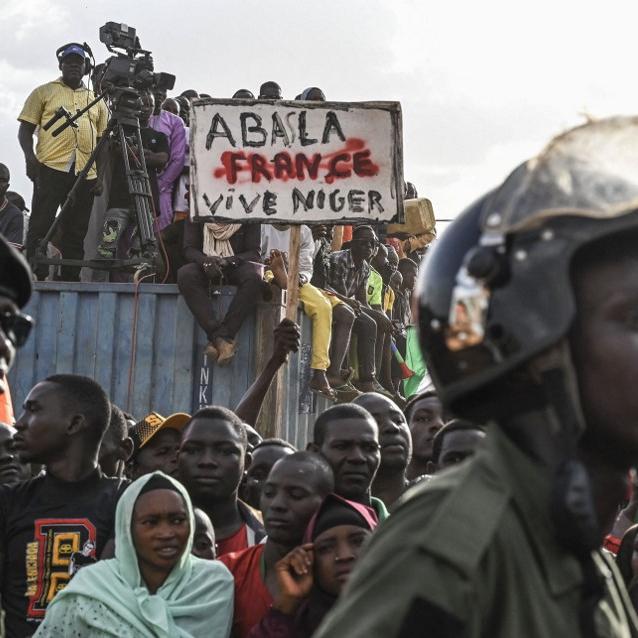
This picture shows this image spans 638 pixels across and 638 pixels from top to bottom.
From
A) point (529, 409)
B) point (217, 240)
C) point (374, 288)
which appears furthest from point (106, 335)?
point (529, 409)

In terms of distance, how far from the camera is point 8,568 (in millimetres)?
4836

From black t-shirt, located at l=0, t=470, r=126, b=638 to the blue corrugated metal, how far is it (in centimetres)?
526

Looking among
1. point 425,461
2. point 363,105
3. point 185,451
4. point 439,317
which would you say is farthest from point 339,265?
point 439,317

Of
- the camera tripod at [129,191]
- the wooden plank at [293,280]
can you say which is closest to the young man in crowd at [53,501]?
the wooden plank at [293,280]

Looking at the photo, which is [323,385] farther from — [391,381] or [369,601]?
[369,601]

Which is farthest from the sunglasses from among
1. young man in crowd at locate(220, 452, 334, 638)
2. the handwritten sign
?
the handwritten sign

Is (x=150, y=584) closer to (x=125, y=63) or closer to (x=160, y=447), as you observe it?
(x=160, y=447)

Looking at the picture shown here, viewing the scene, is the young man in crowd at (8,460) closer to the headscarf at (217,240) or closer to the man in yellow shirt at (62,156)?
the headscarf at (217,240)

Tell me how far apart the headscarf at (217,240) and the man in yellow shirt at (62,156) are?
5.16ft

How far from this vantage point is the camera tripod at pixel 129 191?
1079 cm

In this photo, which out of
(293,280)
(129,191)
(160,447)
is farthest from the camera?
(129,191)

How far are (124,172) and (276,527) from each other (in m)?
7.04

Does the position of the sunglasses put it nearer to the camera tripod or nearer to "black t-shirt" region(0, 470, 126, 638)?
"black t-shirt" region(0, 470, 126, 638)

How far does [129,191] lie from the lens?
435 inches
